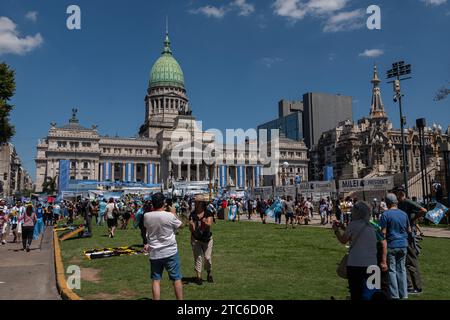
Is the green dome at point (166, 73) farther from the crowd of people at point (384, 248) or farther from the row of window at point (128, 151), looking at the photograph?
the crowd of people at point (384, 248)

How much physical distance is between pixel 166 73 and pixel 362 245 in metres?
119

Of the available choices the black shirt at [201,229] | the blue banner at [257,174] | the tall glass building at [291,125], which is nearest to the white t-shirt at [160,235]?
the black shirt at [201,229]

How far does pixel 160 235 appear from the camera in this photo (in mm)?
6641

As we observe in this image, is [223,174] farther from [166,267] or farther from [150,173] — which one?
[166,267]

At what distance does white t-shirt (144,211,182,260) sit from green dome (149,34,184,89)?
115 m

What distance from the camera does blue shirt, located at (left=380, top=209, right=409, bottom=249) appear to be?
7.14 m

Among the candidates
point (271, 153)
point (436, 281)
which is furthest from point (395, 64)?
point (271, 153)

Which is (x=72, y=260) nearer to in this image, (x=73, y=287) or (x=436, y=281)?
(x=73, y=287)

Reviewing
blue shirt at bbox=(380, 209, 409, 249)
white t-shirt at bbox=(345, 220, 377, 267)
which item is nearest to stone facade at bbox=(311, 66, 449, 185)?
blue shirt at bbox=(380, 209, 409, 249)

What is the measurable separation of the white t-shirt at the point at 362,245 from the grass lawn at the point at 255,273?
82.4 inches

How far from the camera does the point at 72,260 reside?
1279 centimetres

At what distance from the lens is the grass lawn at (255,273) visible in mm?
7910

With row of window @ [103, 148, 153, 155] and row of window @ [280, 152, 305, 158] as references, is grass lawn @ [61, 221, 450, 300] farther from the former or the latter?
row of window @ [280, 152, 305, 158]

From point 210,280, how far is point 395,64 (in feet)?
106
